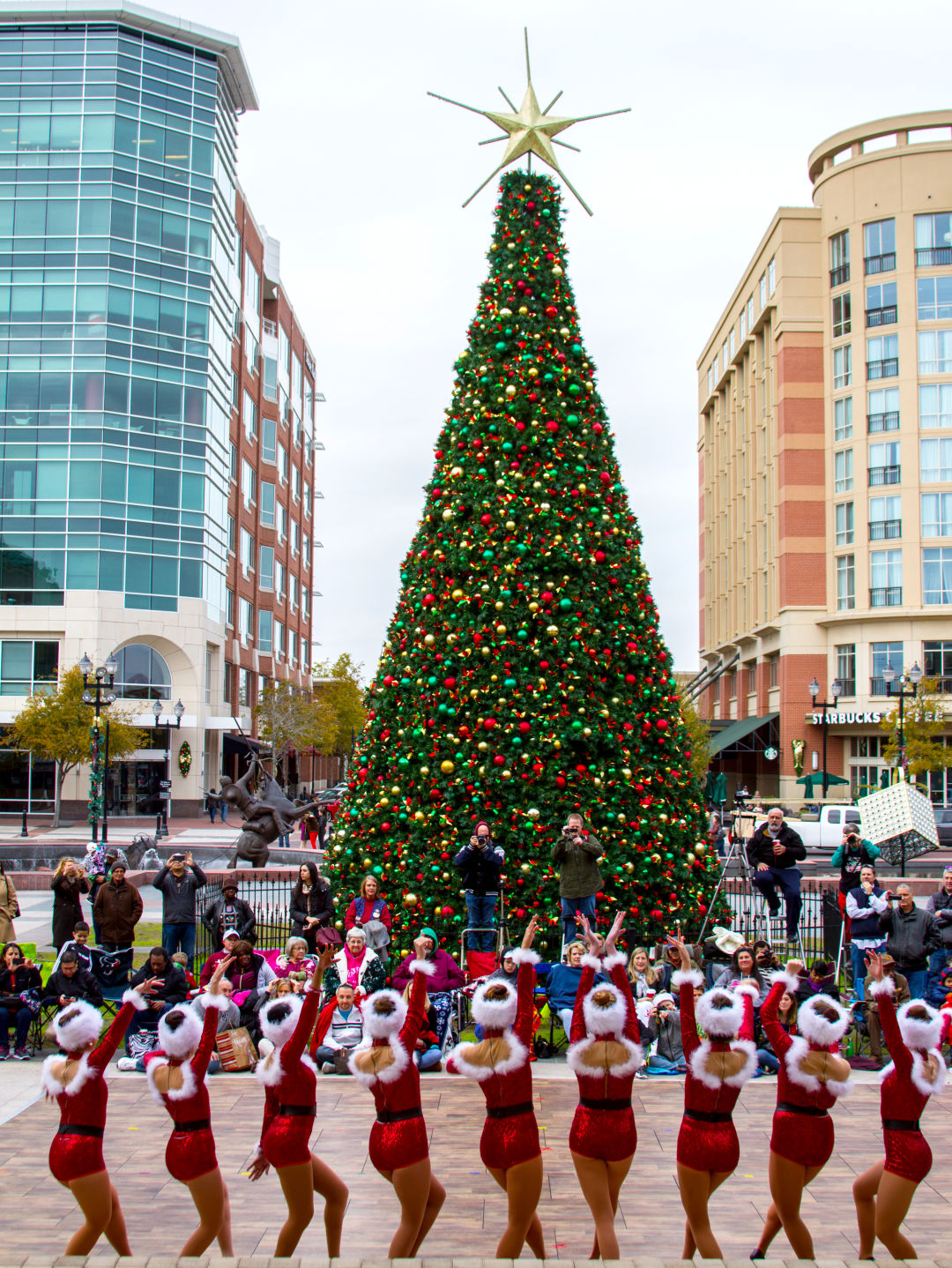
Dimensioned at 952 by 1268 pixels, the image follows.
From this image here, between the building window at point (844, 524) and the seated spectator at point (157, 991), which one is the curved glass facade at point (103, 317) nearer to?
the building window at point (844, 524)

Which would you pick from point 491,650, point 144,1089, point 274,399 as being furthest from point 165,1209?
point 274,399

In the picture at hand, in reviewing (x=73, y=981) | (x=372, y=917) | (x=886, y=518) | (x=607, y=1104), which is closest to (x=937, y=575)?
(x=886, y=518)

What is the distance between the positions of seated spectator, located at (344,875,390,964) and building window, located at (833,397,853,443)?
42.7 metres

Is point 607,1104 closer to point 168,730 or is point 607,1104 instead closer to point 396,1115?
point 396,1115

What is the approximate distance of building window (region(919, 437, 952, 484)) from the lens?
152 ft

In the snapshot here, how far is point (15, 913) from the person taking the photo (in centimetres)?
1304

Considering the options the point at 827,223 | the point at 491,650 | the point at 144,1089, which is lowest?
the point at 144,1089

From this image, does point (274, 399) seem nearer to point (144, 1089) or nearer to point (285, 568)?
point (285, 568)

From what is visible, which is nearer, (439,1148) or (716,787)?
(439,1148)

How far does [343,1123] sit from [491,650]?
16.8 ft

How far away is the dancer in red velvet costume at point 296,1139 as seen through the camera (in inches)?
220

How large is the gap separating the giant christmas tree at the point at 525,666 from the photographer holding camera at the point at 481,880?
41 cm

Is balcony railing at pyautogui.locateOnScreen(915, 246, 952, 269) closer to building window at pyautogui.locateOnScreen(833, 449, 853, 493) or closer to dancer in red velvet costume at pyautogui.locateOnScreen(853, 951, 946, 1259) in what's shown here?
building window at pyautogui.locateOnScreen(833, 449, 853, 493)

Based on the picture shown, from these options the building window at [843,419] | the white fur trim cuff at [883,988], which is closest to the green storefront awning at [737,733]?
the building window at [843,419]
